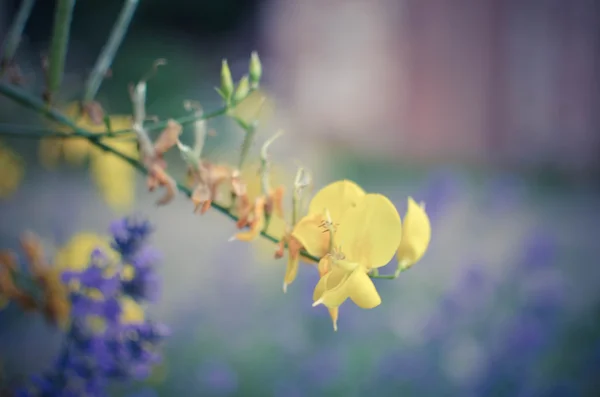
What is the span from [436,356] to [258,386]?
432mm

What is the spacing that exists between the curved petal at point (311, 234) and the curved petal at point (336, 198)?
1cm

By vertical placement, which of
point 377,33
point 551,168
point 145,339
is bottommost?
point 145,339

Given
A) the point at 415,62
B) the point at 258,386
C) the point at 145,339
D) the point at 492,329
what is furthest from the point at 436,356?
the point at 415,62

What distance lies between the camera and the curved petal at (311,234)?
1.58ft

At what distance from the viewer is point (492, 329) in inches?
57.6

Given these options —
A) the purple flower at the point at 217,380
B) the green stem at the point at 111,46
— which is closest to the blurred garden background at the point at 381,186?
the purple flower at the point at 217,380

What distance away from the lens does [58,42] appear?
1.71 ft

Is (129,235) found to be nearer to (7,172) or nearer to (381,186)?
(7,172)

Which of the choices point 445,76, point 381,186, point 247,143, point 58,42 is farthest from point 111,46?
point 445,76

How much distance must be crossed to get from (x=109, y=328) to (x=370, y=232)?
408mm

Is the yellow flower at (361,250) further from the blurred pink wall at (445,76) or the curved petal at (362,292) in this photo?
the blurred pink wall at (445,76)

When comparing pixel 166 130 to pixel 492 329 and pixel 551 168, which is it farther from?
pixel 551 168

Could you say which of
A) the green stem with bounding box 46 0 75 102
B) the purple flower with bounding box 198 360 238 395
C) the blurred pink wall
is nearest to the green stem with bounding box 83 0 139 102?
the green stem with bounding box 46 0 75 102

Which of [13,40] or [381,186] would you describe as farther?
[381,186]
